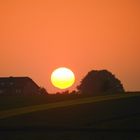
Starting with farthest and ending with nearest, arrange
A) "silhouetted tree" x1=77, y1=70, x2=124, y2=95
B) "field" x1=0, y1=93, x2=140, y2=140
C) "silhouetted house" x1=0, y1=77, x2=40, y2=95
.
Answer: "silhouetted tree" x1=77, y1=70, x2=124, y2=95 < "silhouetted house" x1=0, y1=77, x2=40, y2=95 < "field" x1=0, y1=93, x2=140, y2=140

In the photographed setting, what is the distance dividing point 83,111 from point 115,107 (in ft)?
11.1

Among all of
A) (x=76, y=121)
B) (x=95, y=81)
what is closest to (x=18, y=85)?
(x=95, y=81)

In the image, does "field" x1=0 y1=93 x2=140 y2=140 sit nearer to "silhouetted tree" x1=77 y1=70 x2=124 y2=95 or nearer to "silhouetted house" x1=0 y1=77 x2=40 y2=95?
"silhouetted house" x1=0 y1=77 x2=40 y2=95

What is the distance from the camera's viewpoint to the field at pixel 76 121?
1014 inches

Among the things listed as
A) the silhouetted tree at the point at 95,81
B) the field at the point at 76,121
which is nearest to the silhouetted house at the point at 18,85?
the silhouetted tree at the point at 95,81

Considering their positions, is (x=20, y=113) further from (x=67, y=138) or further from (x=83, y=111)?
(x=67, y=138)

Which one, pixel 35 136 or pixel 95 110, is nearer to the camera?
pixel 35 136

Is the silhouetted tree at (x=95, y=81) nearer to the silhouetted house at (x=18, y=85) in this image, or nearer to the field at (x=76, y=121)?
Answer: the silhouetted house at (x=18, y=85)

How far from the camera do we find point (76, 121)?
30.6 metres

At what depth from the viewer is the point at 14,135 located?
2572 centimetres

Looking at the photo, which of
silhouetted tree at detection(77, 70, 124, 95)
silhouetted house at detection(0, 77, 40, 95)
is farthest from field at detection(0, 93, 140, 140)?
silhouetted tree at detection(77, 70, 124, 95)

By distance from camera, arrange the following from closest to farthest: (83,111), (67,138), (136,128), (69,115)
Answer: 1. (67,138)
2. (136,128)
3. (69,115)
4. (83,111)

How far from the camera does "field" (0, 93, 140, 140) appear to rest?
84.5 ft

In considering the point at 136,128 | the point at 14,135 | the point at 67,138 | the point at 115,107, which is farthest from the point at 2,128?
the point at 115,107
